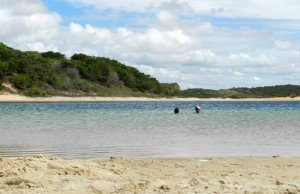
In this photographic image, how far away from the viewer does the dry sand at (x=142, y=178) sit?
32.3 feet

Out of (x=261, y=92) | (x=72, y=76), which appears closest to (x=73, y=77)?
(x=72, y=76)

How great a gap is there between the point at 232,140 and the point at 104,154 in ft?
25.2

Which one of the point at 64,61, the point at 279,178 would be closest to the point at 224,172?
the point at 279,178

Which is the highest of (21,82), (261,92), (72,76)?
(72,76)

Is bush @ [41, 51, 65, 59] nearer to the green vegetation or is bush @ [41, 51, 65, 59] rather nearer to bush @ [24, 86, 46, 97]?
the green vegetation

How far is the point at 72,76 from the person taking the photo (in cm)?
11569

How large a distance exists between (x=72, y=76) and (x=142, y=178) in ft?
349

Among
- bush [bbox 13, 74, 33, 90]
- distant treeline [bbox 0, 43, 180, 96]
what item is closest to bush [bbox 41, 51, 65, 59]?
distant treeline [bbox 0, 43, 180, 96]

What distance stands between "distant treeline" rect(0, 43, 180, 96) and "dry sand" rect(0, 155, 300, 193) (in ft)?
266

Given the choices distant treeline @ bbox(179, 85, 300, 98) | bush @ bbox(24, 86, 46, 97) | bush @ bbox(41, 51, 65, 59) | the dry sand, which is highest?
bush @ bbox(41, 51, 65, 59)

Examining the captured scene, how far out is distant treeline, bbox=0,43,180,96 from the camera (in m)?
97.8

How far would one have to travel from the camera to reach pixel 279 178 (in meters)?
11.3

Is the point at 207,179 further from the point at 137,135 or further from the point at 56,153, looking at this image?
the point at 137,135

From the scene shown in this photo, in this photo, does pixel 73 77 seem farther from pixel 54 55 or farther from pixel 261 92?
pixel 261 92
